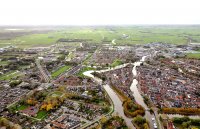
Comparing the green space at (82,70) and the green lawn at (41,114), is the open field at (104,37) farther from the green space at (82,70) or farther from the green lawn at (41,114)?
the green lawn at (41,114)

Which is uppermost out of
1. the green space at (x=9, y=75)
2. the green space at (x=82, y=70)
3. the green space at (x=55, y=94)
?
the green space at (x=9, y=75)

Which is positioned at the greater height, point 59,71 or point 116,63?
point 59,71

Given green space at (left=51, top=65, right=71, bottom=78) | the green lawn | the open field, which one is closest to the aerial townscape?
green space at (left=51, top=65, right=71, bottom=78)

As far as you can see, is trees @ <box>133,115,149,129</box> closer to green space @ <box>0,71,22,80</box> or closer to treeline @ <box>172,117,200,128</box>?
treeline @ <box>172,117,200,128</box>

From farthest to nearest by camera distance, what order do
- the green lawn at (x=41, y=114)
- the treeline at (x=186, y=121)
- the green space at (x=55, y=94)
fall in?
1. the green space at (x=55, y=94)
2. the green lawn at (x=41, y=114)
3. the treeline at (x=186, y=121)

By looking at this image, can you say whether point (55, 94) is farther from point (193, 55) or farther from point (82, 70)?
point (193, 55)

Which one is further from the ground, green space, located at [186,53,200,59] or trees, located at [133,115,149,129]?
trees, located at [133,115,149,129]

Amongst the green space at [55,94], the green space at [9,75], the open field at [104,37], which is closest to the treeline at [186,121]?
the green space at [55,94]

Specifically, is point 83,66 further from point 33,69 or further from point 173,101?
point 173,101

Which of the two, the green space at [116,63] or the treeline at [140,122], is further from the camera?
the green space at [116,63]

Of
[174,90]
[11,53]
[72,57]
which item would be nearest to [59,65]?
[72,57]

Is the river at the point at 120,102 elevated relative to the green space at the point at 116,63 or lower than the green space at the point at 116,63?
lower

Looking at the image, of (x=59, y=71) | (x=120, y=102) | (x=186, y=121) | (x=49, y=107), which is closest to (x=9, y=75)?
(x=59, y=71)
